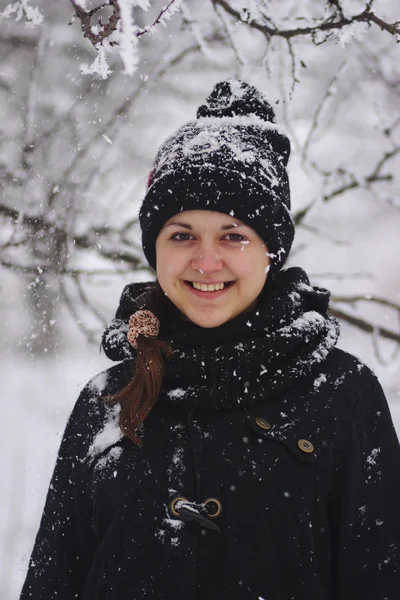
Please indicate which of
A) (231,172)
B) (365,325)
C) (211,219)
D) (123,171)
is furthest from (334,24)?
(123,171)

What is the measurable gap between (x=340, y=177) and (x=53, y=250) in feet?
5.79

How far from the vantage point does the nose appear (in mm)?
1590

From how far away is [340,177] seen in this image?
11.4 ft

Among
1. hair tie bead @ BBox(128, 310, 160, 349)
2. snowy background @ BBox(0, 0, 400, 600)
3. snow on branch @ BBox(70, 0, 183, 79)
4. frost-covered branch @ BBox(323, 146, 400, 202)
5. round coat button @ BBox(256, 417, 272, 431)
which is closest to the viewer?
snow on branch @ BBox(70, 0, 183, 79)

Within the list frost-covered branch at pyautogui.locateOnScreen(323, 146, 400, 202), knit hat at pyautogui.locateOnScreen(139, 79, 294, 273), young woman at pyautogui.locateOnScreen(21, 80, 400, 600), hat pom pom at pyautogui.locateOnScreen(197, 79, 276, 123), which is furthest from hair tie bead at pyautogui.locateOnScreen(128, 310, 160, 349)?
frost-covered branch at pyautogui.locateOnScreen(323, 146, 400, 202)

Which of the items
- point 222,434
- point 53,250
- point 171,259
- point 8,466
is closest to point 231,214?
point 171,259

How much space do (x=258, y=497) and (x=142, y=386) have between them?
457mm

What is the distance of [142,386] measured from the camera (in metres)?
1.70

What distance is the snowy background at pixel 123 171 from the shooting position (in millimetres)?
3123

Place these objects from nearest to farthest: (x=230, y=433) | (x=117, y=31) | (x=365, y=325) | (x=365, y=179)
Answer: (x=117, y=31) < (x=230, y=433) < (x=365, y=325) < (x=365, y=179)

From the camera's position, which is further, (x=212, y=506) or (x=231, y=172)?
(x=231, y=172)

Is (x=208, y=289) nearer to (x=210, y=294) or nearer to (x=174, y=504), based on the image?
(x=210, y=294)

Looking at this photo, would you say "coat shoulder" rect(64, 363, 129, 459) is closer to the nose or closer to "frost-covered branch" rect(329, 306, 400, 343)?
the nose

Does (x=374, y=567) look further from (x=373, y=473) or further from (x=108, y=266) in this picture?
(x=108, y=266)
